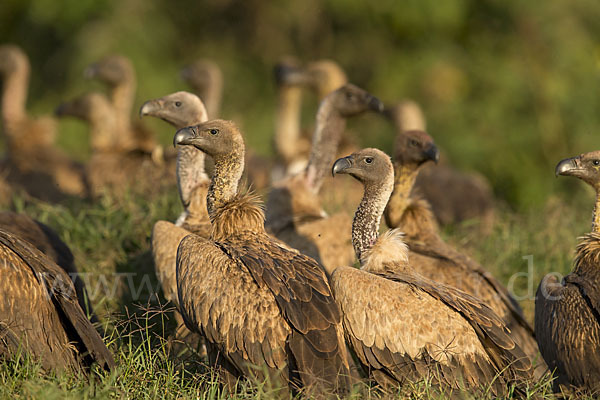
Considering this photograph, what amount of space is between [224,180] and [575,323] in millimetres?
2101

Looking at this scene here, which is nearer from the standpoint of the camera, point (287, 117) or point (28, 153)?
point (28, 153)

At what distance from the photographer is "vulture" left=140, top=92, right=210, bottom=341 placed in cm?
555

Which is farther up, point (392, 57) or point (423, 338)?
point (392, 57)

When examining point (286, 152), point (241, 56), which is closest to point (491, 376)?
point (286, 152)

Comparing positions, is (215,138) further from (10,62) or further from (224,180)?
(10,62)

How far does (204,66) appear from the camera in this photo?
34.1 ft

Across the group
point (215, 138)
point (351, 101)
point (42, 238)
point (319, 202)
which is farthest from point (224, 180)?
point (351, 101)

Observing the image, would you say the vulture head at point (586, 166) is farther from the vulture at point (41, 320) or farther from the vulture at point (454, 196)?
the vulture at point (41, 320)

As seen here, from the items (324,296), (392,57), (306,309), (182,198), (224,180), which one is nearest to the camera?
(306,309)

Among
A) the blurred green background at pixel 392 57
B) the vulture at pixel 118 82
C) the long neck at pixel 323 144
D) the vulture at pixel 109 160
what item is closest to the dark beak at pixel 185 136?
the long neck at pixel 323 144

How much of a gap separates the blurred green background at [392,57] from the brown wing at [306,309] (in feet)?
27.4

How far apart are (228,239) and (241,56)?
13951 mm

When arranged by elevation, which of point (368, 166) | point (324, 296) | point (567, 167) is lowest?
point (324, 296)

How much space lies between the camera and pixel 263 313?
448cm
